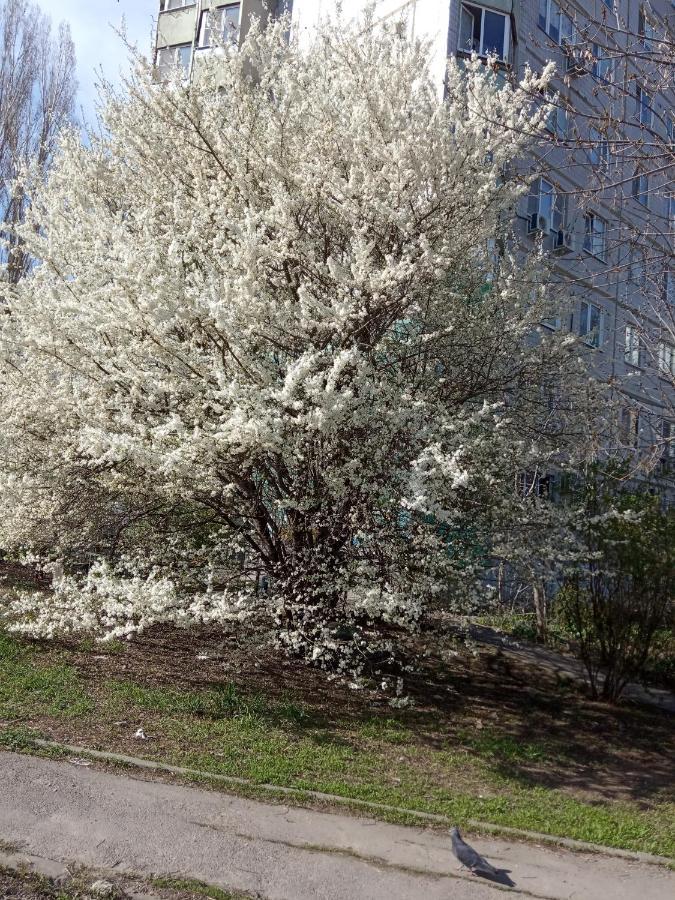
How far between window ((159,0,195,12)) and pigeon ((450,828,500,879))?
19952 millimetres

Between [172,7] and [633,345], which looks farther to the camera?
[172,7]

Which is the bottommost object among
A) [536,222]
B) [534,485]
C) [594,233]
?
[534,485]

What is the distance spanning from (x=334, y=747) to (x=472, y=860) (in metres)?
2.24

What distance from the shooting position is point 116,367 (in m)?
7.69

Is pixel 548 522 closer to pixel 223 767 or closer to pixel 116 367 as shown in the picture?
pixel 223 767

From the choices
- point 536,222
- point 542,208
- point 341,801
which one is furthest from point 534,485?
point 542,208

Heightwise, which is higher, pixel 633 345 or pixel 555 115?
pixel 555 115

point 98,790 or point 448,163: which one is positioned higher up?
point 448,163

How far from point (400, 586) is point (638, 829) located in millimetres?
2775

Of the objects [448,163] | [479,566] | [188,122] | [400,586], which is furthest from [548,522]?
[188,122]

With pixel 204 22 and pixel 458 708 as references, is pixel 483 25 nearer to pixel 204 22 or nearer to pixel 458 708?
pixel 204 22

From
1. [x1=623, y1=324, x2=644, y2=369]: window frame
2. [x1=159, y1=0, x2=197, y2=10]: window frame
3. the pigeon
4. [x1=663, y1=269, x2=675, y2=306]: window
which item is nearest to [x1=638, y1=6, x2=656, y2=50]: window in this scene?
[x1=663, y1=269, x2=675, y2=306]: window

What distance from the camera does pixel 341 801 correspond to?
5.46 metres

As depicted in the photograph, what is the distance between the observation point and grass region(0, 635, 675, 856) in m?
5.65
